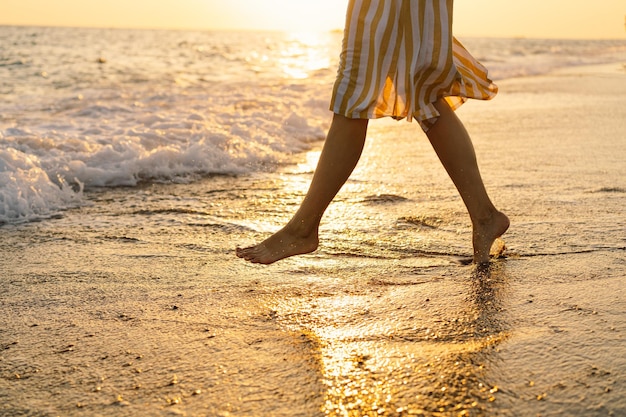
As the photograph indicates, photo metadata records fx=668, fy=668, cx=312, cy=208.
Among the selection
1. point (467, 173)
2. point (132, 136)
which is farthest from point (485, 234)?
point (132, 136)

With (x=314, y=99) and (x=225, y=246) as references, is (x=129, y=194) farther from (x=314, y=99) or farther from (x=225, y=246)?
(x=314, y=99)

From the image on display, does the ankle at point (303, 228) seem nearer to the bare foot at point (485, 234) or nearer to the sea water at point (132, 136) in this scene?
the bare foot at point (485, 234)

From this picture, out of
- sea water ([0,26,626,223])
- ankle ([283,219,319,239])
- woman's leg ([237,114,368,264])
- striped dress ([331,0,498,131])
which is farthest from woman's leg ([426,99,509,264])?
sea water ([0,26,626,223])

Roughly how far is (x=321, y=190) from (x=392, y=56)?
501 mm

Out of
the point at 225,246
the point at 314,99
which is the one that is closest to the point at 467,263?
the point at 225,246

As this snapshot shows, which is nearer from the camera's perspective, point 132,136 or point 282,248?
point 282,248

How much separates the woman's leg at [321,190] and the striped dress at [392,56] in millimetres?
81

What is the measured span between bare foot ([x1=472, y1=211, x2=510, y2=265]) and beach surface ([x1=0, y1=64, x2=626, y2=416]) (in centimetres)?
10

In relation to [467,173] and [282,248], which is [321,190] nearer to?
[282,248]

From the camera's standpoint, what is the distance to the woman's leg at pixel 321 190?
2.22m

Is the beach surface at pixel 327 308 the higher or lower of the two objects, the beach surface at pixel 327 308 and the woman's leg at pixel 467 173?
the lower

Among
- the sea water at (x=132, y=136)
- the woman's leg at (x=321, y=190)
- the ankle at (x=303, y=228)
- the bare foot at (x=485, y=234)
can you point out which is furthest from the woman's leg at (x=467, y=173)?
the sea water at (x=132, y=136)

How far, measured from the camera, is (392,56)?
215cm

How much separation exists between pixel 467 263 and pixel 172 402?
1341mm
